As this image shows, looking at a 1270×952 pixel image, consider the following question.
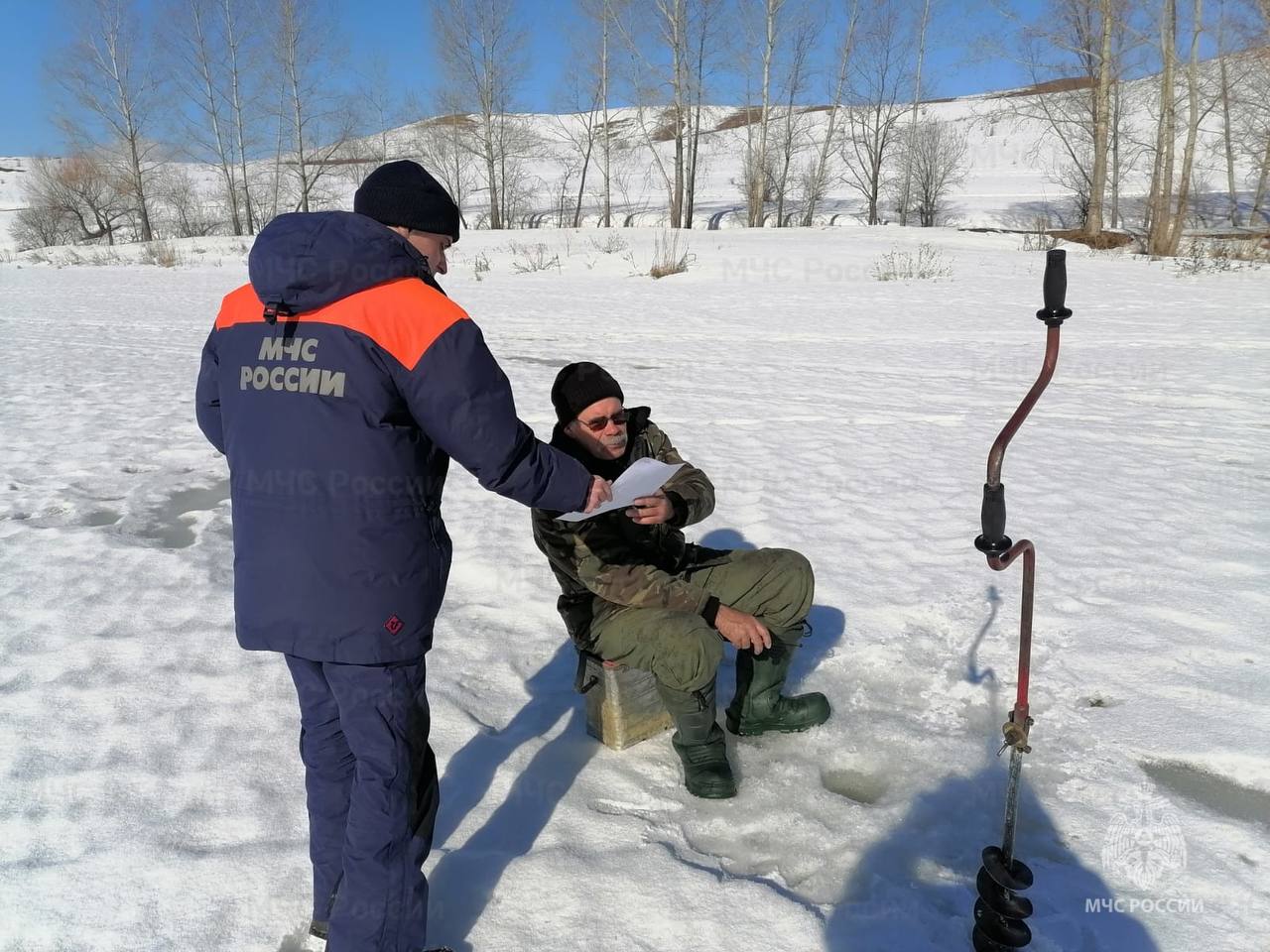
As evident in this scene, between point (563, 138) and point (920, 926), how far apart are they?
6740cm

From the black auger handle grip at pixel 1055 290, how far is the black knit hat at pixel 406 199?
4.33 feet

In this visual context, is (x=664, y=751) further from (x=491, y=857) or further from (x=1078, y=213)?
(x=1078, y=213)

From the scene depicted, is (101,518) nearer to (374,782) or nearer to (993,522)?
(374,782)

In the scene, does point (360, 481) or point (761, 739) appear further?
point (761, 739)

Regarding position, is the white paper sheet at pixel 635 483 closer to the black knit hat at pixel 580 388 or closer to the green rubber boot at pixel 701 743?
the black knit hat at pixel 580 388

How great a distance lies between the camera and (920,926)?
2.15 meters

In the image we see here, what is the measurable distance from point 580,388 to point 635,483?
462mm

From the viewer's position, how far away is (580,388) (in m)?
2.68

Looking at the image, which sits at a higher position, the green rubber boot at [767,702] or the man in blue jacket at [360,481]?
the man in blue jacket at [360,481]

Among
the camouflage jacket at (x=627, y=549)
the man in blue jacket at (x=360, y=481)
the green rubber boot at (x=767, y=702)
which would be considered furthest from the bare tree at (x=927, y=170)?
the man in blue jacket at (x=360, y=481)

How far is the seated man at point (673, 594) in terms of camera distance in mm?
2604

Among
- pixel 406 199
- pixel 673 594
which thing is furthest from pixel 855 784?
pixel 406 199

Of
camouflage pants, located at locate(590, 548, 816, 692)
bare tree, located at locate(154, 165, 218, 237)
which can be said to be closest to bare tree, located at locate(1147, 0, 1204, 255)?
camouflage pants, located at locate(590, 548, 816, 692)

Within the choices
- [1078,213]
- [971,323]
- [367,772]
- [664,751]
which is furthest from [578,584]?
[1078,213]
